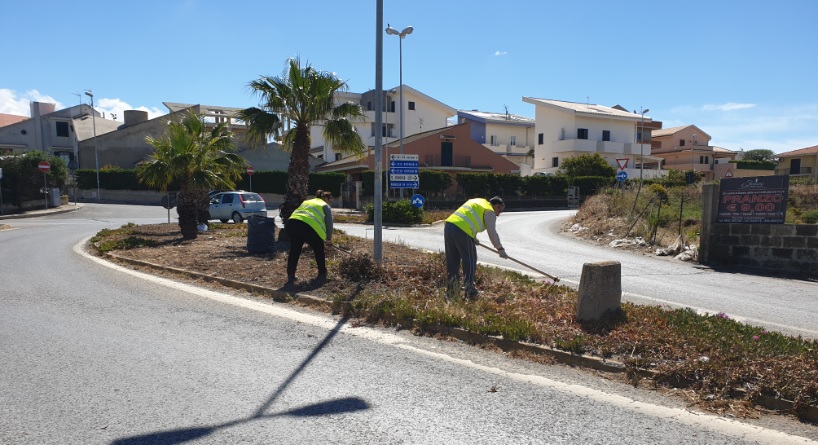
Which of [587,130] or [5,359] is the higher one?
[587,130]

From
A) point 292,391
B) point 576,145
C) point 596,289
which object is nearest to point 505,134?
point 576,145

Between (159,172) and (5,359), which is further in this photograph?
(159,172)

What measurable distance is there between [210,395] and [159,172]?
11.9m

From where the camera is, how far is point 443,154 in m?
42.1

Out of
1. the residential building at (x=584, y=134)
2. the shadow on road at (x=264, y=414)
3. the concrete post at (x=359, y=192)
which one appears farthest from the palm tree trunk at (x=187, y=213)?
the residential building at (x=584, y=134)

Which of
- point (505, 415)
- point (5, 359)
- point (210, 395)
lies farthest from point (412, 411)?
point (5, 359)

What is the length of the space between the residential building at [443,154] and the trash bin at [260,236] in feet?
87.8

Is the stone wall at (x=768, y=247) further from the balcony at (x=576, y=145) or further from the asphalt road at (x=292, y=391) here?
the balcony at (x=576, y=145)

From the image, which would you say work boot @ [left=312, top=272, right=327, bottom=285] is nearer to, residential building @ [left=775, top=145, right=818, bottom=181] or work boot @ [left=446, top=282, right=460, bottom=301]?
work boot @ [left=446, top=282, right=460, bottom=301]

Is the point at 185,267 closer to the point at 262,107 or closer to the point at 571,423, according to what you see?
the point at 262,107

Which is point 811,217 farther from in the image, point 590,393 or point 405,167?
point 590,393

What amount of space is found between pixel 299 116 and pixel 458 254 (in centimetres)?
724

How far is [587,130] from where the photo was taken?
5203 cm

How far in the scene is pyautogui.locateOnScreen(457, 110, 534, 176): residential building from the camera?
191ft
